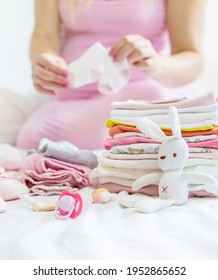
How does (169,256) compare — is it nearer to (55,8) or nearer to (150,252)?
(150,252)

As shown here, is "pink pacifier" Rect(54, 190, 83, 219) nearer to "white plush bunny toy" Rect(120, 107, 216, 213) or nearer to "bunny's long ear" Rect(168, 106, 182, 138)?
"white plush bunny toy" Rect(120, 107, 216, 213)

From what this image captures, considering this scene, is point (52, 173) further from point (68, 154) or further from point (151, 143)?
point (151, 143)

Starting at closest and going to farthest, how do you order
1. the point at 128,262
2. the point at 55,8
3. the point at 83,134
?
the point at 128,262, the point at 83,134, the point at 55,8

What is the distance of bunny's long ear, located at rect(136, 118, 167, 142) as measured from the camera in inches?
34.4

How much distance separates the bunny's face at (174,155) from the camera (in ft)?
2.83

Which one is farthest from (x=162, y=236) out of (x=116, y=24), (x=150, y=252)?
(x=116, y=24)

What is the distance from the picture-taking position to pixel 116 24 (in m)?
1.68

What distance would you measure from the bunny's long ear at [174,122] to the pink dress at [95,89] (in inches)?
29.1

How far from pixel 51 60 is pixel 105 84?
0.17 meters

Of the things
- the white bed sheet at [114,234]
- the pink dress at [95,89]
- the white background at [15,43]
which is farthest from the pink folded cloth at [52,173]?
the white background at [15,43]

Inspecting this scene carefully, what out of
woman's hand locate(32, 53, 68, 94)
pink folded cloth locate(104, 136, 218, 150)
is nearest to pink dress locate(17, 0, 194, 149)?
woman's hand locate(32, 53, 68, 94)

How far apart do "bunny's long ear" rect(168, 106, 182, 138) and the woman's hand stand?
615 millimetres

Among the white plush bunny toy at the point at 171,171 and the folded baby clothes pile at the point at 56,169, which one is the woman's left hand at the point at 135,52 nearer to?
the folded baby clothes pile at the point at 56,169

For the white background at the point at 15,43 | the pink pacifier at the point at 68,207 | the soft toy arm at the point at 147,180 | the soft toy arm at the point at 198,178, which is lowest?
the pink pacifier at the point at 68,207
